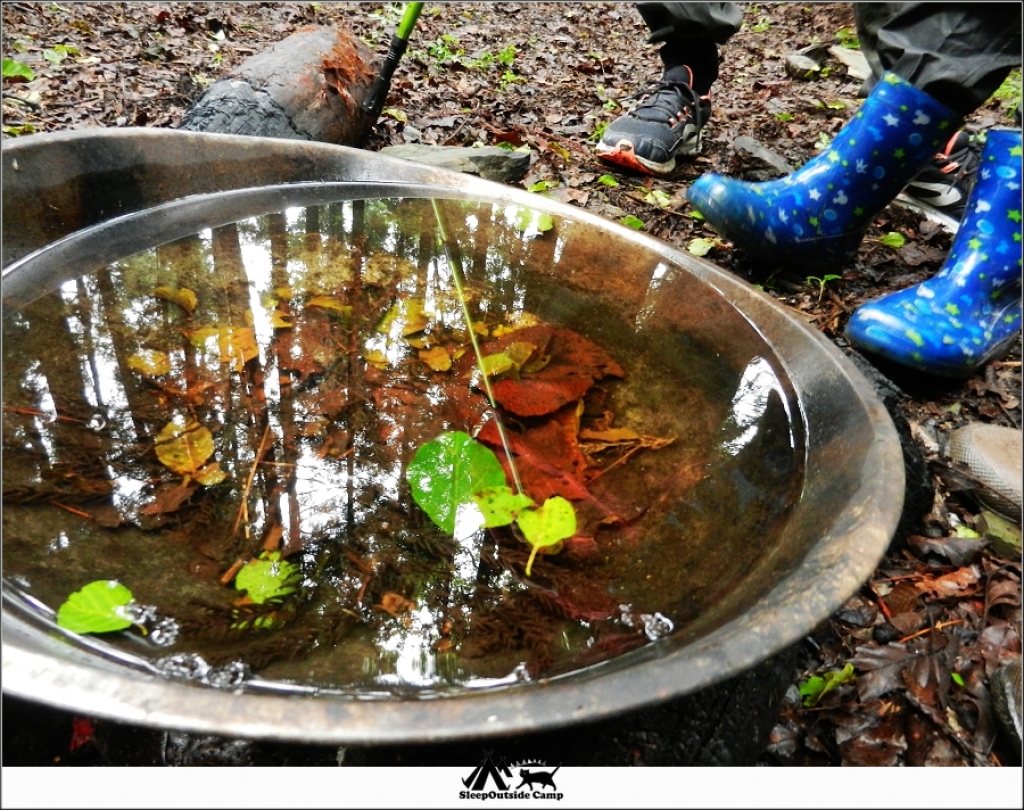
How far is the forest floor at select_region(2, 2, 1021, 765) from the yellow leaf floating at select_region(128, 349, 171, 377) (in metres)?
1.51

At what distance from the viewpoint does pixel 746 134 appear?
3.84 metres

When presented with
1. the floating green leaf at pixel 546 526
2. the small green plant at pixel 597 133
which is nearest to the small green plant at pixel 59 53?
the small green plant at pixel 597 133

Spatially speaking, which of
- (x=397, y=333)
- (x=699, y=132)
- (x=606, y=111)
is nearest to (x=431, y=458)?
(x=397, y=333)

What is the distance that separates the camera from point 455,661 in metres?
0.96

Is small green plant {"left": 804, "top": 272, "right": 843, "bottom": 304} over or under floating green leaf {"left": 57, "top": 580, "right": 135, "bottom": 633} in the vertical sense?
under

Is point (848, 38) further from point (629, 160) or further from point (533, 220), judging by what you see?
point (533, 220)

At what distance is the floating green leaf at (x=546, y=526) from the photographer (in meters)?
1.13

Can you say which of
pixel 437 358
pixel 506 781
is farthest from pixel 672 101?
pixel 506 781

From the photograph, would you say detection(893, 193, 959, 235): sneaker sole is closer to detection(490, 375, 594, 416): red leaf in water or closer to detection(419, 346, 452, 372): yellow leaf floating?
detection(490, 375, 594, 416): red leaf in water

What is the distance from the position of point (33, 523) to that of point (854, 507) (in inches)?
52.7

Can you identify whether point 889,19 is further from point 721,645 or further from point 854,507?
point 721,645

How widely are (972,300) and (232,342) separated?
210 cm

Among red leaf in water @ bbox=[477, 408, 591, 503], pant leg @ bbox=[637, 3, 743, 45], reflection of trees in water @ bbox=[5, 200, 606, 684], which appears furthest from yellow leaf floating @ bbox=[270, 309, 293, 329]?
pant leg @ bbox=[637, 3, 743, 45]

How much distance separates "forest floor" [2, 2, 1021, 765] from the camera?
52.8 inches
